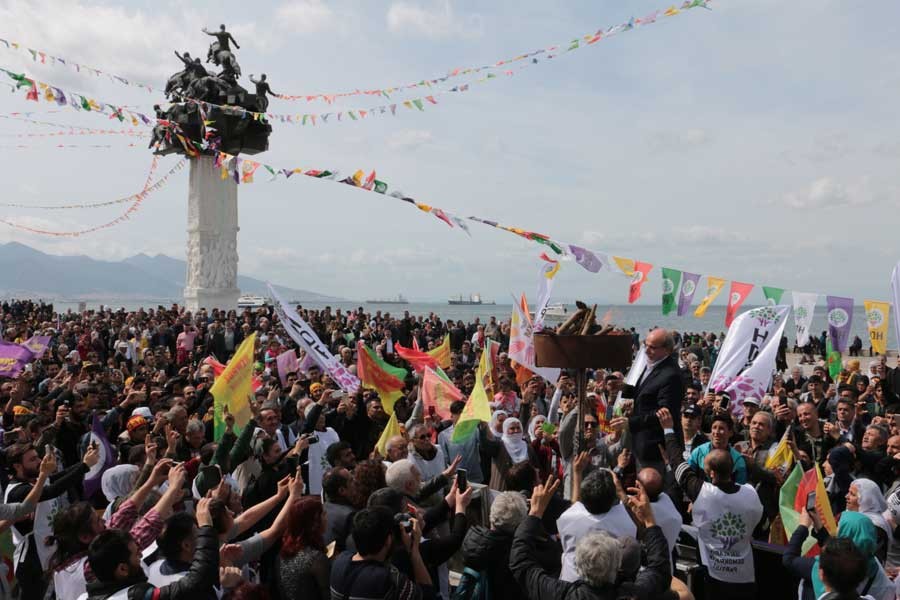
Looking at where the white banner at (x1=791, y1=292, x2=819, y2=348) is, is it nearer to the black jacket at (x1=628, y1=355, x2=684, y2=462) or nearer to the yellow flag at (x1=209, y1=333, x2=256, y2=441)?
the black jacket at (x1=628, y1=355, x2=684, y2=462)

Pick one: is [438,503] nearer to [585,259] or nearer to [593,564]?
[593,564]

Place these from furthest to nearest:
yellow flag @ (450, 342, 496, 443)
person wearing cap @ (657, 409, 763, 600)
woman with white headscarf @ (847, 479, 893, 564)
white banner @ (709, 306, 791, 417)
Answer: white banner @ (709, 306, 791, 417)
yellow flag @ (450, 342, 496, 443)
person wearing cap @ (657, 409, 763, 600)
woman with white headscarf @ (847, 479, 893, 564)

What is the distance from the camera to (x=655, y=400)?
20.8ft

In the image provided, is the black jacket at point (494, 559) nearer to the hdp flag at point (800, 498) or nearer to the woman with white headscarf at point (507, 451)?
the hdp flag at point (800, 498)

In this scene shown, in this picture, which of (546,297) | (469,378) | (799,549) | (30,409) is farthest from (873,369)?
(30,409)

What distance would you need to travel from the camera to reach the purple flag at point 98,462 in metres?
6.62

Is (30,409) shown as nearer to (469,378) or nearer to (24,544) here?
(24,544)

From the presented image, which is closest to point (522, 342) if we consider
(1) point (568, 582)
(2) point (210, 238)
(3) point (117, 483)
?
(3) point (117, 483)

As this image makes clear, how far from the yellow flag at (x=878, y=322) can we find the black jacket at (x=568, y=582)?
366 inches

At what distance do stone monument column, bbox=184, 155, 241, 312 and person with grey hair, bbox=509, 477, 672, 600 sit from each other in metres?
26.8

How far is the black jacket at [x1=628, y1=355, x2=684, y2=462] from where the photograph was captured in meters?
6.25

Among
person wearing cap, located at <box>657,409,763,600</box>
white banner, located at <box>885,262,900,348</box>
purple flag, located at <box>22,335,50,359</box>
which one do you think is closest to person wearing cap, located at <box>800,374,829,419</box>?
white banner, located at <box>885,262,900,348</box>

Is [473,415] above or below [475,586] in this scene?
above

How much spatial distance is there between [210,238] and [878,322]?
76.6ft
